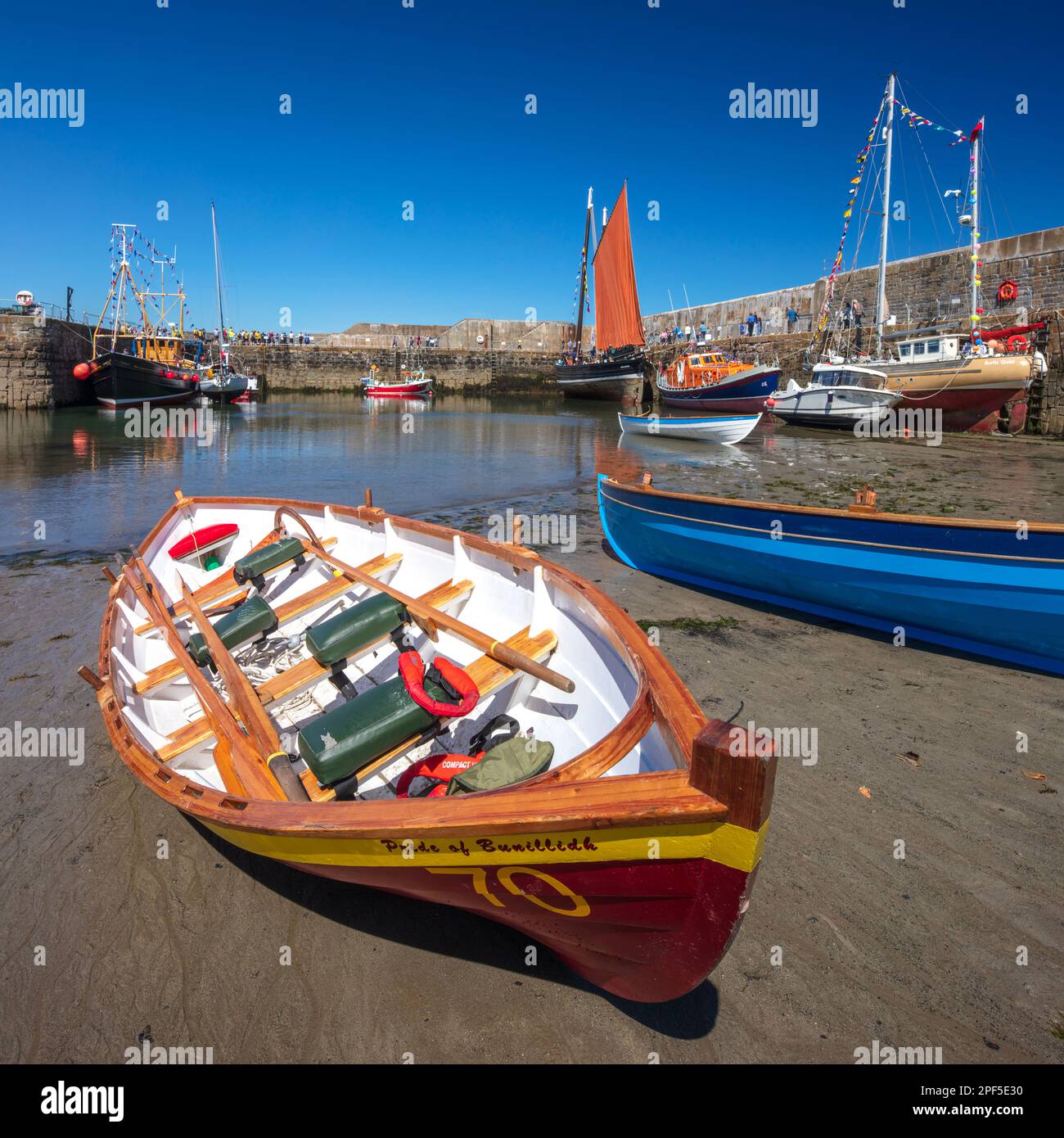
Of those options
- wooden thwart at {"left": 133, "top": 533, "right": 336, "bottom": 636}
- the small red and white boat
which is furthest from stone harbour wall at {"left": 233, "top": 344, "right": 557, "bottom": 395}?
wooden thwart at {"left": 133, "top": 533, "right": 336, "bottom": 636}

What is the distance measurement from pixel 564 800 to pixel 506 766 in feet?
3.80

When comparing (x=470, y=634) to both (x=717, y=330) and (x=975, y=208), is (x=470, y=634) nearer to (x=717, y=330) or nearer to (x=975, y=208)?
(x=975, y=208)

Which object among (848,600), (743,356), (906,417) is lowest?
(848,600)

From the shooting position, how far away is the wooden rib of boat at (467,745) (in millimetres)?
2357

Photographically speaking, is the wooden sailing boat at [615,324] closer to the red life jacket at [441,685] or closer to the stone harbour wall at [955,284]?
the stone harbour wall at [955,284]

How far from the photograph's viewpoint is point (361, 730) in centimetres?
388

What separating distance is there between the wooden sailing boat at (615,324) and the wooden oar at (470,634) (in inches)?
1782

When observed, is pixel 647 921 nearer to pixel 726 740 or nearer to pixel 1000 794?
pixel 726 740

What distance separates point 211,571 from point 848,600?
7771 mm

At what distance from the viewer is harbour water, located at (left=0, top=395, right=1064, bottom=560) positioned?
15.2 metres

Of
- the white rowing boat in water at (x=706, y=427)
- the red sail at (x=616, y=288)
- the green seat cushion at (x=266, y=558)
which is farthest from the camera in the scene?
the red sail at (x=616, y=288)

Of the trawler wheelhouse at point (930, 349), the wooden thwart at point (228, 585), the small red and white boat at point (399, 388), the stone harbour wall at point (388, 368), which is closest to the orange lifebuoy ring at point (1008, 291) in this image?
the trawler wheelhouse at point (930, 349)
